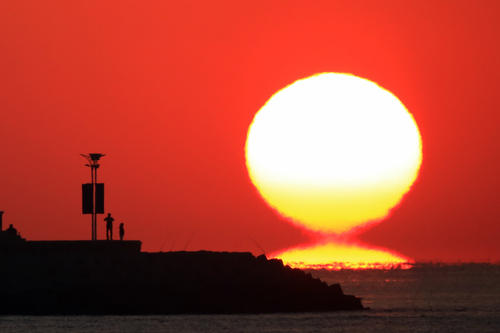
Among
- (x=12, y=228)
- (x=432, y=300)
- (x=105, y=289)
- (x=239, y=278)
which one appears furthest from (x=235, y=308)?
(x=432, y=300)

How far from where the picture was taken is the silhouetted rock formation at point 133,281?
103 meters

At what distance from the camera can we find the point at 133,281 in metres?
103

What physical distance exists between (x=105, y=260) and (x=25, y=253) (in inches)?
211

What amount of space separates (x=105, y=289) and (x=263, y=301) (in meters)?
10.6

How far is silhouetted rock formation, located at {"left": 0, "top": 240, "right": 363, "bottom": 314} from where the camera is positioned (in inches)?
4048

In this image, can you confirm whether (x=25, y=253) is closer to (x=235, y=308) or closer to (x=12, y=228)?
(x=12, y=228)

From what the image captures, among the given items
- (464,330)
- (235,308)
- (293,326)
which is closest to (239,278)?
(235,308)

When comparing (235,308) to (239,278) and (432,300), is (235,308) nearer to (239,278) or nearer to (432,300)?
(239,278)

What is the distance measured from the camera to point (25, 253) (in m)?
105

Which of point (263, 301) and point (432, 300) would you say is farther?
point (432, 300)

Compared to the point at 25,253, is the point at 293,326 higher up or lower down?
lower down

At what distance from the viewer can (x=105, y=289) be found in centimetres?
10288

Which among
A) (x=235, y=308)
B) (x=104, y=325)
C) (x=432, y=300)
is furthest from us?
(x=432, y=300)

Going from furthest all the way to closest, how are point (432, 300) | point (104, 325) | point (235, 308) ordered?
point (432, 300), point (235, 308), point (104, 325)
